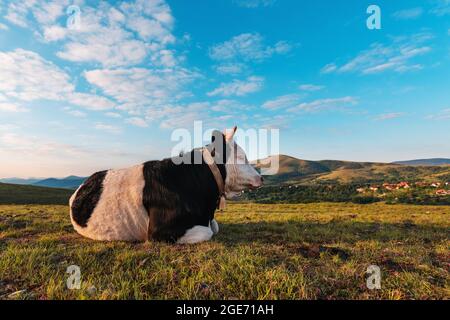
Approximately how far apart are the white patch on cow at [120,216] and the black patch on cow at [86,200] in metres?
0.17

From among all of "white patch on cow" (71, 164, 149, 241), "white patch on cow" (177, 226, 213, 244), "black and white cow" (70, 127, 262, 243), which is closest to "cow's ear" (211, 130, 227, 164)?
"black and white cow" (70, 127, 262, 243)

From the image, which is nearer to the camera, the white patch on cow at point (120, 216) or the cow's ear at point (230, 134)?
the white patch on cow at point (120, 216)

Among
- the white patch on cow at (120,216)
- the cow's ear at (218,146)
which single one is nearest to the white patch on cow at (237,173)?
the cow's ear at (218,146)

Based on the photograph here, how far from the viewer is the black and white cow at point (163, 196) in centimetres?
684

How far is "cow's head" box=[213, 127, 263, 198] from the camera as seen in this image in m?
7.84

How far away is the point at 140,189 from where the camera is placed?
7234 millimetres

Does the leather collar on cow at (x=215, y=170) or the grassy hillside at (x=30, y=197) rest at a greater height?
the leather collar on cow at (x=215, y=170)

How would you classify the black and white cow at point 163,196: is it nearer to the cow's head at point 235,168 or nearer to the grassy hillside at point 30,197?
the cow's head at point 235,168

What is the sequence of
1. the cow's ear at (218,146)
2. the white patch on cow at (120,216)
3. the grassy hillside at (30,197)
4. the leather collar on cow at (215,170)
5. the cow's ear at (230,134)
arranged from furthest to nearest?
1. the grassy hillside at (30,197)
2. the cow's ear at (230,134)
3. the cow's ear at (218,146)
4. the leather collar on cow at (215,170)
5. the white patch on cow at (120,216)

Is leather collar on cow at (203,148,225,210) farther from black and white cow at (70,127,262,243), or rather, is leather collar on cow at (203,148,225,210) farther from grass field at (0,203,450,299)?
grass field at (0,203,450,299)

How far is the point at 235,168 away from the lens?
790 centimetres

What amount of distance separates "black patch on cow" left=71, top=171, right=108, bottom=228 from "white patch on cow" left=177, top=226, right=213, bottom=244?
9.08ft
